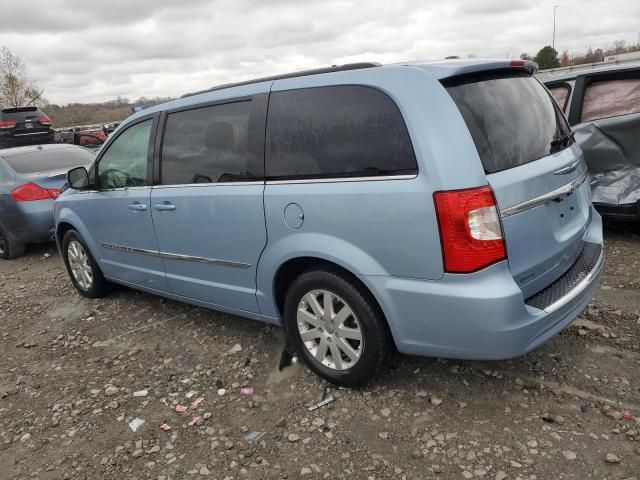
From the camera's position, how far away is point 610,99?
5.29 metres

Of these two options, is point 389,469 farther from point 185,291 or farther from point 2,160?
point 2,160

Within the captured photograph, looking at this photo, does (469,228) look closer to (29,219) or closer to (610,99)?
(610,99)

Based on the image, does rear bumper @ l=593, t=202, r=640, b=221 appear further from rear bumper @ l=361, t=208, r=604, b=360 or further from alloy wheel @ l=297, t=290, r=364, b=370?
alloy wheel @ l=297, t=290, r=364, b=370

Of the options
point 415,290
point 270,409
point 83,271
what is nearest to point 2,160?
point 83,271

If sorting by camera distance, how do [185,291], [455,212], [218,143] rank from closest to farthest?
[455,212]
[218,143]
[185,291]

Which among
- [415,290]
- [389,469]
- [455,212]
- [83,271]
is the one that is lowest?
[389,469]

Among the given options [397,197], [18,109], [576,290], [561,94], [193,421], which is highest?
[18,109]

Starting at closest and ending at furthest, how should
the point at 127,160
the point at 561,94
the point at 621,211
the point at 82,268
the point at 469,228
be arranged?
1. the point at 469,228
2. the point at 127,160
3. the point at 621,211
4. the point at 82,268
5. the point at 561,94

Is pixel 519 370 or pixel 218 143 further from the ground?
pixel 218 143

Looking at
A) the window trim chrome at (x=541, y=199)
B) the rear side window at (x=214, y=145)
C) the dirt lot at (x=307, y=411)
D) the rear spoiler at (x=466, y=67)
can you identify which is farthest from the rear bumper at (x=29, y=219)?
the window trim chrome at (x=541, y=199)

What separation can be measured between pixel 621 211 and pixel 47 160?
7.13m

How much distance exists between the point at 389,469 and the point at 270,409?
33.0 inches

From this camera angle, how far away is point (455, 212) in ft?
7.80

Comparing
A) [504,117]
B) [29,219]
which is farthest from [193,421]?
[29,219]
